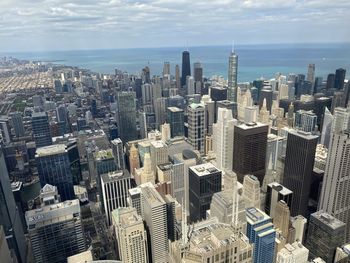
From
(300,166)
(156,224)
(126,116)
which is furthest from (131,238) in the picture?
(126,116)

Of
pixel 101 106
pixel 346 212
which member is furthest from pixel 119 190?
pixel 101 106

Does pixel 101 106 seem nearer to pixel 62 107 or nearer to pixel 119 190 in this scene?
pixel 62 107

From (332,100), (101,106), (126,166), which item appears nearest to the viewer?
(126,166)

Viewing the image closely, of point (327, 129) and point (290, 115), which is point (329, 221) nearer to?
point (327, 129)

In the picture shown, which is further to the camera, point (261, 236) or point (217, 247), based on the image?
point (261, 236)

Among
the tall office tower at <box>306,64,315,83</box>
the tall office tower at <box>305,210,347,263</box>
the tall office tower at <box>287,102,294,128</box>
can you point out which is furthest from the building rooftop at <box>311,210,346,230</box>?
the tall office tower at <box>306,64,315,83</box>

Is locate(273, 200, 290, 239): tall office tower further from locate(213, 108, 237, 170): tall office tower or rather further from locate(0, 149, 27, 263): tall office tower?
locate(0, 149, 27, 263): tall office tower

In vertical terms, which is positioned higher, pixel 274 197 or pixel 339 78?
pixel 339 78
